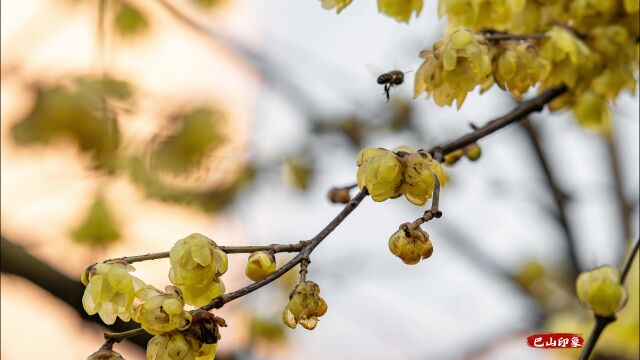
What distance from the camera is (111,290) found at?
59cm

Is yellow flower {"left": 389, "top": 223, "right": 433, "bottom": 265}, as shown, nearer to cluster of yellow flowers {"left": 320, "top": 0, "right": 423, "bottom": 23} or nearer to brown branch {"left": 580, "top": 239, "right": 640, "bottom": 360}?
brown branch {"left": 580, "top": 239, "right": 640, "bottom": 360}

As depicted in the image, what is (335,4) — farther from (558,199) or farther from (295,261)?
(558,199)

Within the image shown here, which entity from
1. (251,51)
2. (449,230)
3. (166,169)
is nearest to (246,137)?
(251,51)

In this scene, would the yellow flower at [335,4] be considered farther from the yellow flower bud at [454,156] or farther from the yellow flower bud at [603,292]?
the yellow flower bud at [603,292]

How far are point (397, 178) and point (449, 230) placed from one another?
1.76 m

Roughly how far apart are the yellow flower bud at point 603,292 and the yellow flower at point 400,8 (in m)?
0.29

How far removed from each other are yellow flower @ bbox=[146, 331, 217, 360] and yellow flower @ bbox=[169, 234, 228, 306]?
0.05m

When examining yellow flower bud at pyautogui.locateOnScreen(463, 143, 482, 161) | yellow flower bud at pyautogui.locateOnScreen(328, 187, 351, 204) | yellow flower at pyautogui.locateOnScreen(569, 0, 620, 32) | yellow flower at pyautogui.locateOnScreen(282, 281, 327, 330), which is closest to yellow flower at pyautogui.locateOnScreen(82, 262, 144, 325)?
yellow flower at pyautogui.locateOnScreen(282, 281, 327, 330)

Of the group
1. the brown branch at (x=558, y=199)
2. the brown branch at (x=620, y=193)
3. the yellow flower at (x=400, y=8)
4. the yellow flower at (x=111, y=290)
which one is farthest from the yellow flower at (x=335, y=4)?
the brown branch at (x=620, y=193)

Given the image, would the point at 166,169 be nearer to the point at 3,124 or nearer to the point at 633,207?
the point at 3,124

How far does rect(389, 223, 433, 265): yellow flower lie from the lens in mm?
580

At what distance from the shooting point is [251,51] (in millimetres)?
2061

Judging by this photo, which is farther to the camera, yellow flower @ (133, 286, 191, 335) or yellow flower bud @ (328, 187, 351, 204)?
yellow flower bud @ (328, 187, 351, 204)

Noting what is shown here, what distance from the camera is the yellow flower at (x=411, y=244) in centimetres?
58
